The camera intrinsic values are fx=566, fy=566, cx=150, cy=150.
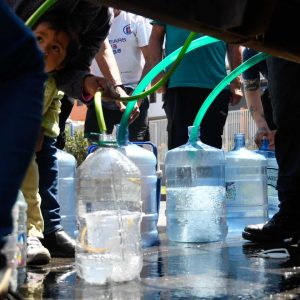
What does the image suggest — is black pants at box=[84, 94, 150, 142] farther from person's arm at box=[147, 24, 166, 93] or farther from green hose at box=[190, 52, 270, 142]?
green hose at box=[190, 52, 270, 142]

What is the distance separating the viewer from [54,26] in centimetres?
230

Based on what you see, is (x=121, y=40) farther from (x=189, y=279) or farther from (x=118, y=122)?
(x=189, y=279)

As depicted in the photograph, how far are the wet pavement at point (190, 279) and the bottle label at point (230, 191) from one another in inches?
47.1

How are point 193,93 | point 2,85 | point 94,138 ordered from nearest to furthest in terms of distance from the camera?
point 2,85
point 94,138
point 193,93

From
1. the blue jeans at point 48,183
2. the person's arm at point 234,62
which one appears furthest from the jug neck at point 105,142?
the person's arm at point 234,62

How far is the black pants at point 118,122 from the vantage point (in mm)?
4098

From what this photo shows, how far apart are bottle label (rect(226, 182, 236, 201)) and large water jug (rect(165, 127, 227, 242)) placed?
1.12 ft

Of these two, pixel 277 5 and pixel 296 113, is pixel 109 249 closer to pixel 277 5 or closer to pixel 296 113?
pixel 277 5

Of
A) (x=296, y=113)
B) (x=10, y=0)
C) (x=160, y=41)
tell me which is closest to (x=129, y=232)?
(x=10, y=0)

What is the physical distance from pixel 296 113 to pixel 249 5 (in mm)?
1314

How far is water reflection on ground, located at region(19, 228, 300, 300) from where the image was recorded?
1.82 m

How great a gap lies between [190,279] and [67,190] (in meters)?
1.64

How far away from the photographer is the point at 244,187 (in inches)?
159

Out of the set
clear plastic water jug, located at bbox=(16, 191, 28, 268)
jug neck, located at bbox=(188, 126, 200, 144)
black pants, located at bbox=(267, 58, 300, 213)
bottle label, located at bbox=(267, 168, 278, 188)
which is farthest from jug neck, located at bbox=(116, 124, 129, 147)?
bottle label, located at bbox=(267, 168, 278, 188)
